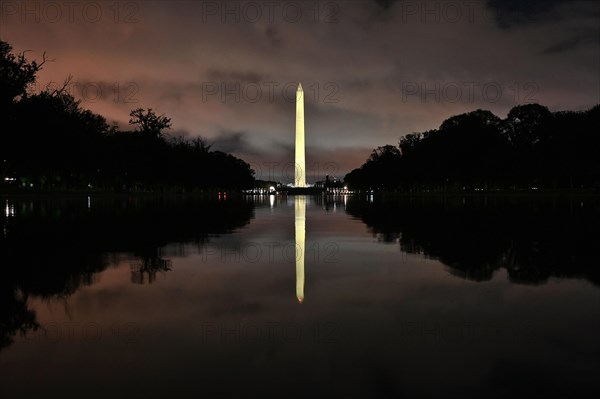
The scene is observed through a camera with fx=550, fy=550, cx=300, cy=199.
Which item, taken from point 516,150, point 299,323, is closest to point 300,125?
point 516,150

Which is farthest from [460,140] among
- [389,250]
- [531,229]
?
[389,250]

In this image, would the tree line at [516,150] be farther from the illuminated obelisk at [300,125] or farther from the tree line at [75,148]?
the tree line at [75,148]

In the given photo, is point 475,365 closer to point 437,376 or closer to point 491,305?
point 437,376

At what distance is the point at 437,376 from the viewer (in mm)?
4504

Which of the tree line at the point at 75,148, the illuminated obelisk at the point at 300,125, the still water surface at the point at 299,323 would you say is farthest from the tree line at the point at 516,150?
the still water surface at the point at 299,323

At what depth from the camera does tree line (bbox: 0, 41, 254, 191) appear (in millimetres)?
42812

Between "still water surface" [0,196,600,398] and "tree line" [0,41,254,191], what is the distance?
3557 cm

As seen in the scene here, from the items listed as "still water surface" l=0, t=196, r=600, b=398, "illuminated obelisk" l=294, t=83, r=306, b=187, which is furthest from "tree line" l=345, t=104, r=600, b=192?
"still water surface" l=0, t=196, r=600, b=398

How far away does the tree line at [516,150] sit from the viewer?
77.5 metres

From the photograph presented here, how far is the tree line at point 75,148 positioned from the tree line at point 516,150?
46567 millimetres

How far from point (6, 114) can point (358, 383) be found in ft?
144

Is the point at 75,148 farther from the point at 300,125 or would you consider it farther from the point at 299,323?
the point at 300,125

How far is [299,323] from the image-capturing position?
614 cm

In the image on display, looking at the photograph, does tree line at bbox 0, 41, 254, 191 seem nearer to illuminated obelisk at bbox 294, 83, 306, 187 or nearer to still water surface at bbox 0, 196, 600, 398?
illuminated obelisk at bbox 294, 83, 306, 187
